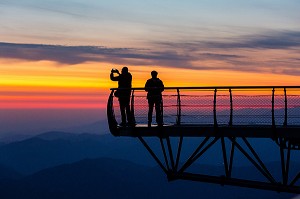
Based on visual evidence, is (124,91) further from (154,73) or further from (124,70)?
(154,73)

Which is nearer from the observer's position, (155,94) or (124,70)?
Answer: (155,94)

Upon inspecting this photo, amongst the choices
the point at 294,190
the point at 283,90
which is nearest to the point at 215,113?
the point at 283,90

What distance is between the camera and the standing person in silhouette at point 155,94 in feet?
70.4

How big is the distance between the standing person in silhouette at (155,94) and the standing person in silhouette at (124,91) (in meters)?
0.93

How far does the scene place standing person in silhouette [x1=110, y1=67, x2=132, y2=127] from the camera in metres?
22.1

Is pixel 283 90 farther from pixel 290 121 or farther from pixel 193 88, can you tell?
pixel 193 88

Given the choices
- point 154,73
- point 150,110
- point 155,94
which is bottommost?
point 150,110

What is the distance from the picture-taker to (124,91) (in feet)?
73.6

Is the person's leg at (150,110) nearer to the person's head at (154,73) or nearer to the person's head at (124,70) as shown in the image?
the person's head at (154,73)

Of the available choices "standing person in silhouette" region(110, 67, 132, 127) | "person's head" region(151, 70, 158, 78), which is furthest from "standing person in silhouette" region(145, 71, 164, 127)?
"standing person in silhouette" region(110, 67, 132, 127)

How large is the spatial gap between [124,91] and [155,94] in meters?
1.46

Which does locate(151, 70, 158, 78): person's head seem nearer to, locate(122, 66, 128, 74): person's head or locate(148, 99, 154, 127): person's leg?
locate(148, 99, 154, 127): person's leg

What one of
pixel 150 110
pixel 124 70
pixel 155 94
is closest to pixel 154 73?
pixel 155 94

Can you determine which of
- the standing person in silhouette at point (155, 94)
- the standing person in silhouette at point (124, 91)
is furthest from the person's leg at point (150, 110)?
the standing person in silhouette at point (124, 91)
